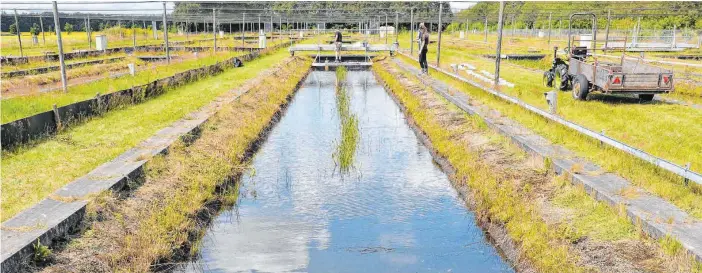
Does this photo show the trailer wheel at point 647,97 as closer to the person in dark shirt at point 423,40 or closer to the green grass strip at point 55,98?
the person in dark shirt at point 423,40

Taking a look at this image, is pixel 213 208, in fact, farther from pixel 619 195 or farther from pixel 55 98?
pixel 55 98

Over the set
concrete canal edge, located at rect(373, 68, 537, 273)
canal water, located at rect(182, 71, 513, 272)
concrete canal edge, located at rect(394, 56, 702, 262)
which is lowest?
canal water, located at rect(182, 71, 513, 272)

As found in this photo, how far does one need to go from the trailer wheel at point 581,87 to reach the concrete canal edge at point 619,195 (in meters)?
3.70

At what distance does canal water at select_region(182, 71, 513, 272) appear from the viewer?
591cm

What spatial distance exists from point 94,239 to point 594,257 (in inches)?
182

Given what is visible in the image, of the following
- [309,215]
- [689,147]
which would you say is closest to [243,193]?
[309,215]

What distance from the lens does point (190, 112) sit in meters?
12.3

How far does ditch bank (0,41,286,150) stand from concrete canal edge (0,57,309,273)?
1.79 m

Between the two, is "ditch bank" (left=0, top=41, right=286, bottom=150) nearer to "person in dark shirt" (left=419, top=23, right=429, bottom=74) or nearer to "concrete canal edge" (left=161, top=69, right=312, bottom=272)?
"concrete canal edge" (left=161, top=69, right=312, bottom=272)

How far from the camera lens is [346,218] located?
23.6 feet

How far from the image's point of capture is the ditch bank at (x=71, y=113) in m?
8.54

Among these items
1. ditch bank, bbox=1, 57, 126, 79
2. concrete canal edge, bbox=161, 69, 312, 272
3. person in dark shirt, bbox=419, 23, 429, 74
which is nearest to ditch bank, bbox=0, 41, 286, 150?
concrete canal edge, bbox=161, 69, 312, 272

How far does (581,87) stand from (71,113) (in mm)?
10728

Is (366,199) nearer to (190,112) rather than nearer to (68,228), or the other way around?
(68,228)
